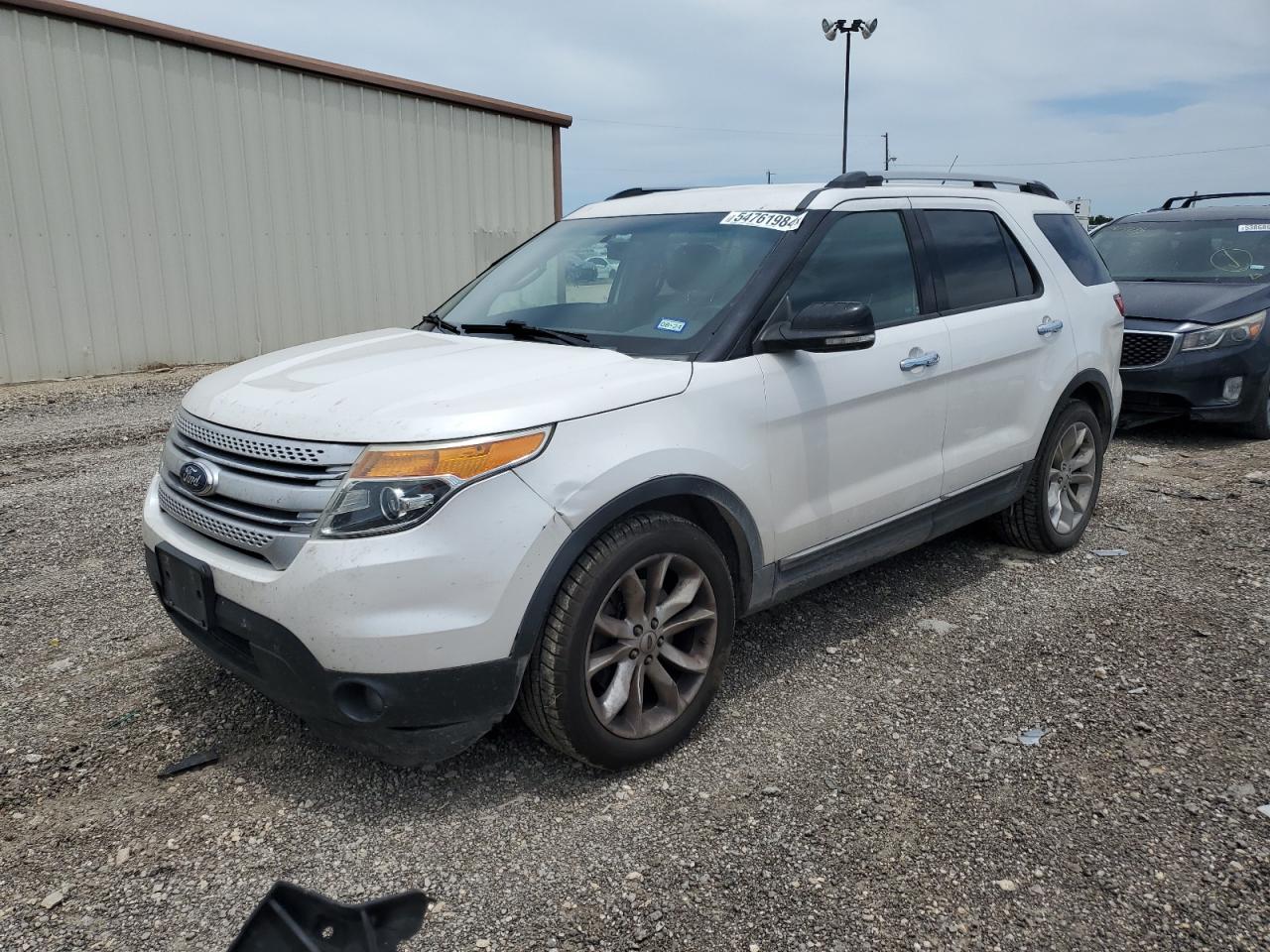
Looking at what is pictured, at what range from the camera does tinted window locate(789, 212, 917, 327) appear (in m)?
3.62

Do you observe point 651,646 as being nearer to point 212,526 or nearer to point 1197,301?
point 212,526

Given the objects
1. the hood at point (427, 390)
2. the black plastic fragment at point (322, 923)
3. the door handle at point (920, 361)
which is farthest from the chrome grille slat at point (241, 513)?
the door handle at point (920, 361)

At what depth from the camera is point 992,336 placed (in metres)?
4.32

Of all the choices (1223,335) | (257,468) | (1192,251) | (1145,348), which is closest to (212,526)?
(257,468)

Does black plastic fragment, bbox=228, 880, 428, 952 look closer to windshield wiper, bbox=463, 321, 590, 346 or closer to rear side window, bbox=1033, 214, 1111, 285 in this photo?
windshield wiper, bbox=463, 321, 590, 346

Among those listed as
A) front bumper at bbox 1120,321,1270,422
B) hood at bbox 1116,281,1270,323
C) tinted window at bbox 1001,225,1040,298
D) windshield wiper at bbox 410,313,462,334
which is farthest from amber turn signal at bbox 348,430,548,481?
hood at bbox 1116,281,1270,323

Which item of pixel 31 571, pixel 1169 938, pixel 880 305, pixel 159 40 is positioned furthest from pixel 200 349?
pixel 1169 938

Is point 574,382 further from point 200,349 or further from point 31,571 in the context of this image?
point 200,349

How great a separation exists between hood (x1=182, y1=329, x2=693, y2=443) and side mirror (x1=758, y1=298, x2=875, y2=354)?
38cm

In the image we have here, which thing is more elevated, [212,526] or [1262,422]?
[212,526]

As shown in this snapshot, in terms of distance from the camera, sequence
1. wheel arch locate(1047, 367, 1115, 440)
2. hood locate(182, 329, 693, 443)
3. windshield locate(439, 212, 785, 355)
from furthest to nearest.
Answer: wheel arch locate(1047, 367, 1115, 440) < windshield locate(439, 212, 785, 355) < hood locate(182, 329, 693, 443)

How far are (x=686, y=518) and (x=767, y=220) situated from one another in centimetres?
124

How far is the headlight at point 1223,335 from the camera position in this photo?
7586 mm

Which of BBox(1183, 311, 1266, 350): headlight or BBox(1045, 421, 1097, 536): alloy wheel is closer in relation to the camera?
BBox(1045, 421, 1097, 536): alloy wheel
